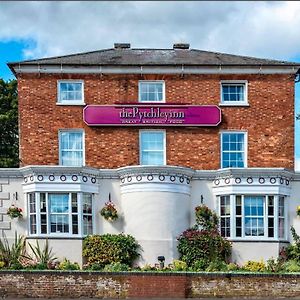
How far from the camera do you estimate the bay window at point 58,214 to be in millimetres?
26141

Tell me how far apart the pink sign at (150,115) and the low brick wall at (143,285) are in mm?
8886

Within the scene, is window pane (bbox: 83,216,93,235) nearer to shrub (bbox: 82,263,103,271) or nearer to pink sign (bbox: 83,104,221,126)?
shrub (bbox: 82,263,103,271)

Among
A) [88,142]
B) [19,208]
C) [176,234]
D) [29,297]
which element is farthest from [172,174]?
[29,297]

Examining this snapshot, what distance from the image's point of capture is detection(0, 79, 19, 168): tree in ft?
148

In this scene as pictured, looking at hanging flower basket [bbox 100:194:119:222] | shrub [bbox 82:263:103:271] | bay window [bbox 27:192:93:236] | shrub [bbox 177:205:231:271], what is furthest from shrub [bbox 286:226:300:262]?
bay window [bbox 27:192:93:236]

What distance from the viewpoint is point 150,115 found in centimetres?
2880

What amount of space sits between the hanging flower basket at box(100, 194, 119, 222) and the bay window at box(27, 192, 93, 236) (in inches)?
35.5

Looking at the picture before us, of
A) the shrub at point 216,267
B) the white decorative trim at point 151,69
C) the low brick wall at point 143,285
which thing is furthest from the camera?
the white decorative trim at point 151,69

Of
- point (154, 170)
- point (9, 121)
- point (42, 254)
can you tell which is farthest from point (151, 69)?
point (9, 121)

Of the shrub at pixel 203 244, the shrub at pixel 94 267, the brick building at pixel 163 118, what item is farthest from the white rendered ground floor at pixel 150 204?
the shrub at pixel 94 267

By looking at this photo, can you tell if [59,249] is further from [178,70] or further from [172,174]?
[178,70]

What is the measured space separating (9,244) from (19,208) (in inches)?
59.9

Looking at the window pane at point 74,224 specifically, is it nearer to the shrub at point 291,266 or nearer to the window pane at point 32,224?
the window pane at point 32,224

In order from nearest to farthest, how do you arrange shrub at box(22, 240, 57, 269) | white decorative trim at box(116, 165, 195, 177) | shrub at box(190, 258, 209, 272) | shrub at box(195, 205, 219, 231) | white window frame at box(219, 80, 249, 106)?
shrub at box(190, 258, 209, 272) < shrub at box(22, 240, 57, 269) < white decorative trim at box(116, 165, 195, 177) < shrub at box(195, 205, 219, 231) < white window frame at box(219, 80, 249, 106)
